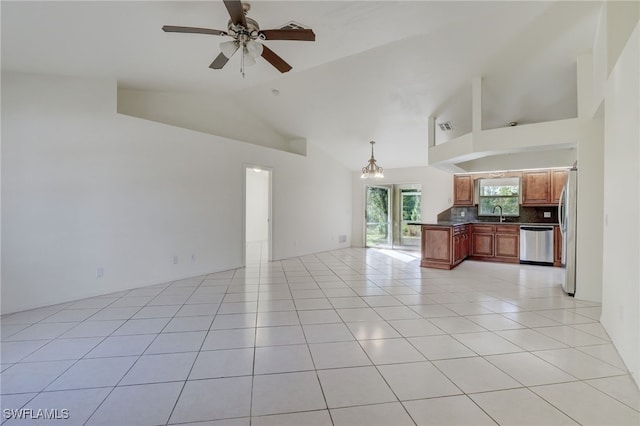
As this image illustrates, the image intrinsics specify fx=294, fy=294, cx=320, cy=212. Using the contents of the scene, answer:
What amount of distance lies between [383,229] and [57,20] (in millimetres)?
7664

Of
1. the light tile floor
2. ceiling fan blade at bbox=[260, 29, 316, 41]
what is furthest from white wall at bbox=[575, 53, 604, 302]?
ceiling fan blade at bbox=[260, 29, 316, 41]

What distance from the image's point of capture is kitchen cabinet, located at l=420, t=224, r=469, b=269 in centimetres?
556

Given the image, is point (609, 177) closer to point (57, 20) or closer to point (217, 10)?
point (217, 10)

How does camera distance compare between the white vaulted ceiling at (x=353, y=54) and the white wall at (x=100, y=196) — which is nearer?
the white vaulted ceiling at (x=353, y=54)

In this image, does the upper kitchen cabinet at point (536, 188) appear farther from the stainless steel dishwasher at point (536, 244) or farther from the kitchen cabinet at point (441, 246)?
the kitchen cabinet at point (441, 246)

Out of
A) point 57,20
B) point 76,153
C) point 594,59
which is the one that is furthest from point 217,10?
point 594,59

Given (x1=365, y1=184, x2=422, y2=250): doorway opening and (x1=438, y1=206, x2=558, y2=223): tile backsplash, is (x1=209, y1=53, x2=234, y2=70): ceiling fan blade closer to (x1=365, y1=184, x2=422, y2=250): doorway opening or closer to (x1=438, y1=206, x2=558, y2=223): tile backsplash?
(x1=365, y1=184, x2=422, y2=250): doorway opening

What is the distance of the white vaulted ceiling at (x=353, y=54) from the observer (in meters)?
2.68

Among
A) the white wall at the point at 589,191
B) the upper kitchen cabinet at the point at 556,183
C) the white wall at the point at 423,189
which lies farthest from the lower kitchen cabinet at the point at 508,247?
Result: the white wall at the point at 589,191

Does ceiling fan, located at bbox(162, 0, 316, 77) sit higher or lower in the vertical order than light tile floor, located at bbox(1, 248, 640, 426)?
higher

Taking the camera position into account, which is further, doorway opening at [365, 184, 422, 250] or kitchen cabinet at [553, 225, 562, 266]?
doorway opening at [365, 184, 422, 250]

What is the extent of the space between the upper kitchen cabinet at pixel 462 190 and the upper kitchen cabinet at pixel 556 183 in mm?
1536

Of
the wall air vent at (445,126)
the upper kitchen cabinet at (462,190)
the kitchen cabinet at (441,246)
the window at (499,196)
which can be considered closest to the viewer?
the kitchen cabinet at (441,246)

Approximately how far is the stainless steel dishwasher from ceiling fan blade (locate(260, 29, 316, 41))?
238 inches
